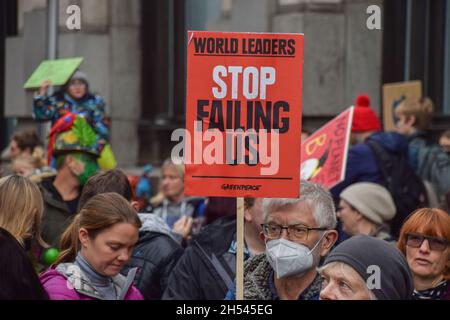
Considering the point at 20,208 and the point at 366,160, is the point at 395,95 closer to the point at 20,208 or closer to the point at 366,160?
the point at 366,160

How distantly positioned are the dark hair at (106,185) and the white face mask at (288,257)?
1502mm

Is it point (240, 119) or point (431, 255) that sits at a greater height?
point (240, 119)

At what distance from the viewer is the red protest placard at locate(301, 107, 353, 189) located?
7590mm

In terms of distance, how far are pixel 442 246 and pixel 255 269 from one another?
3.45 ft

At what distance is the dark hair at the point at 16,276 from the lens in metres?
4.05

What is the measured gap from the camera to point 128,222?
5289 millimetres

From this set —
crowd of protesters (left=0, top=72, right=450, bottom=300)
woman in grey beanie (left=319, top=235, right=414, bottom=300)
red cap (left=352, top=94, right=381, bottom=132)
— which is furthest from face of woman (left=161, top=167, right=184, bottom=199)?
woman in grey beanie (left=319, top=235, right=414, bottom=300)

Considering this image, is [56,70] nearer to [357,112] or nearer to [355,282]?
[357,112]

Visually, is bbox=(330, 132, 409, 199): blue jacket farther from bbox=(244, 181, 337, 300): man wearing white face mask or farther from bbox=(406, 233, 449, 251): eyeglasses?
bbox=(244, 181, 337, 300): man wearing white face mask

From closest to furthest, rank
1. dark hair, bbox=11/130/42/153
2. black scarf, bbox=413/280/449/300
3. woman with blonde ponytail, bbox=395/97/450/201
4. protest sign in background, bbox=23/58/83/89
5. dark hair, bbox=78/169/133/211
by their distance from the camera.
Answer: black scarf, bbox=413/280/449/300
dark hair, bbox=78/169/133/211
protest sign in background, bbox=23/58/83/89
woman with blonde ponytail, bbox=395/97/450/201
dark hair, bbox=11/130/42/153

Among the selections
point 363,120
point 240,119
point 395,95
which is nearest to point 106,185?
point 240,119

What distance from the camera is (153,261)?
20.7 ft

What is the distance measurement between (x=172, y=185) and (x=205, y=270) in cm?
367

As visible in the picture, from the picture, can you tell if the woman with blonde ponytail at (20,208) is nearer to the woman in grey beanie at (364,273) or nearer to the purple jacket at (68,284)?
the purple jacket at (68,284)
